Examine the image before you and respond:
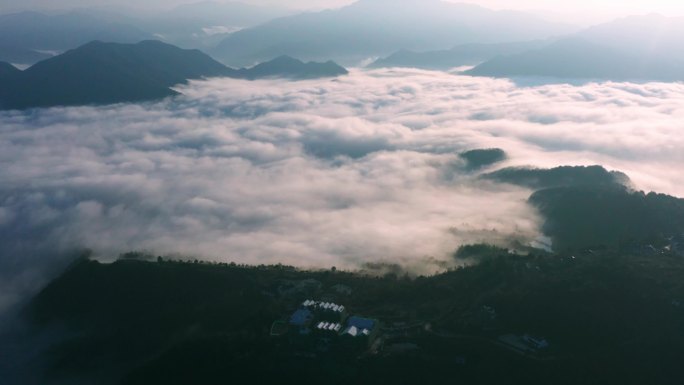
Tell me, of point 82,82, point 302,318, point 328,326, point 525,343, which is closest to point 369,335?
point 328,326

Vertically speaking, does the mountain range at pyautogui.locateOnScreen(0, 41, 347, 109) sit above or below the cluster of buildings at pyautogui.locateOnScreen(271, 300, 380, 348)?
above

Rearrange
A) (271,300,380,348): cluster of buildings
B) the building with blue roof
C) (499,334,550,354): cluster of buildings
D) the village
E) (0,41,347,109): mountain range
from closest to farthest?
(499,334,550,354): cluster of buildings < the village < (271,300,380,348): cluster of buildings < the building with blue roof < (0,41,347,109): mountain range

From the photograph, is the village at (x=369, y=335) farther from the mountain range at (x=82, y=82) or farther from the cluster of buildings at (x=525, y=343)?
the mountain range at (x=82, y=82)

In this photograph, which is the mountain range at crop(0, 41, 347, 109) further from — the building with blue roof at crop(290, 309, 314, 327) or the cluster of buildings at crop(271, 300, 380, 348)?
the cluster of buildings at crop(271, 300, 380, 348)

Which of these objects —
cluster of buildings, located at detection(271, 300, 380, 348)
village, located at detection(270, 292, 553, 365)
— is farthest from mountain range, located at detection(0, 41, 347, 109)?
village, located at detection(270, 292, 553, 365)

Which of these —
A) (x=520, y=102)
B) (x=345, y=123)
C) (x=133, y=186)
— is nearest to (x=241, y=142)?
(x=345, y=123)

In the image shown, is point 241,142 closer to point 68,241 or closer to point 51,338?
point 68,241

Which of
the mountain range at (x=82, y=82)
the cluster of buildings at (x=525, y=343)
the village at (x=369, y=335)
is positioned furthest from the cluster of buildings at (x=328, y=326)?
the mountain range at (x=82, y=82)

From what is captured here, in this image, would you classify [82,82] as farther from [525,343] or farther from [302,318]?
[525,343]
